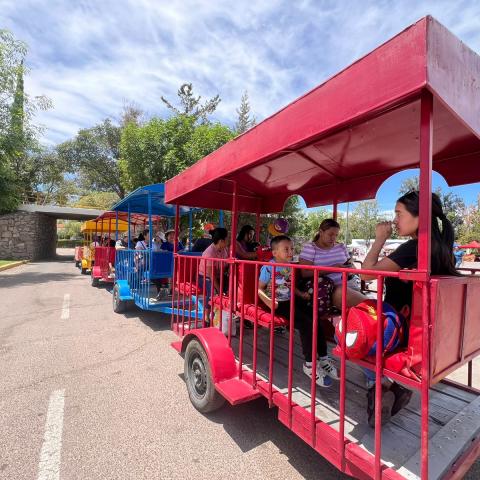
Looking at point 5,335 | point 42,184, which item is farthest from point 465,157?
point 42,184

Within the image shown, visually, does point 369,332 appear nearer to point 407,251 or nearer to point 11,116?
point 407,251

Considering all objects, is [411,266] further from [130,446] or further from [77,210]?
[77,210]

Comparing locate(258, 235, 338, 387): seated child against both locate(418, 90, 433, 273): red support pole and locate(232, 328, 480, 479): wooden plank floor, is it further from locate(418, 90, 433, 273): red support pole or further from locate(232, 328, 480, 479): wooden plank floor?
locate(418, 90, 433, 273): red support pole

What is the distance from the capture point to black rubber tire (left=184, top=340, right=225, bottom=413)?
281 centimetres

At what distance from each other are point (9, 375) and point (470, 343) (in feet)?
14.8

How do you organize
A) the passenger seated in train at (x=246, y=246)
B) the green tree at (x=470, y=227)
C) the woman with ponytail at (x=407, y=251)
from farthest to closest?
the green tree at (x=470, y=227)
the passenger seated in train at (x=246, y=246)
the woman with ponytail at (x=407, y=251)

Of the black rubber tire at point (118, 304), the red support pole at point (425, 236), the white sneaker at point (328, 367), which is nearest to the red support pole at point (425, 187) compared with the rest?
the red support pole at point (425, 236)

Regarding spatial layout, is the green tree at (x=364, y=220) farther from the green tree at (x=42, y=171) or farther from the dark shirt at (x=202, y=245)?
the dark shirt at (x=202, y=245)

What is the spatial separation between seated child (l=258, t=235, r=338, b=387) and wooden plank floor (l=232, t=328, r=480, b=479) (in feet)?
0.32

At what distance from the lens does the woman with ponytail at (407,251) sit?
181cm

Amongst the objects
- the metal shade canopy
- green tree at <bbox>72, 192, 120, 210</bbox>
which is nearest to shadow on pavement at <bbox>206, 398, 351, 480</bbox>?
the metal shade canopy

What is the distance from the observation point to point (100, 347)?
4754mm

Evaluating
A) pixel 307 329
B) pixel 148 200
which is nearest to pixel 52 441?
pixel 307 329

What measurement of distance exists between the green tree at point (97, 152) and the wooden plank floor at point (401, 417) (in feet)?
86.6
